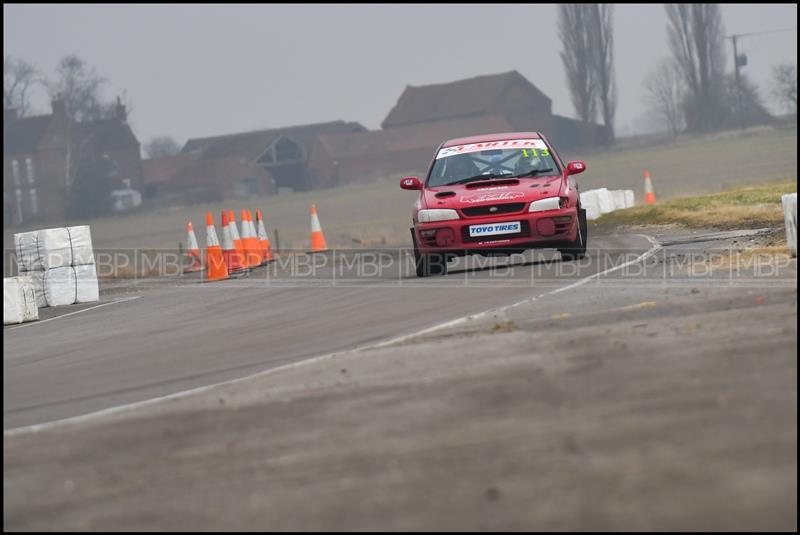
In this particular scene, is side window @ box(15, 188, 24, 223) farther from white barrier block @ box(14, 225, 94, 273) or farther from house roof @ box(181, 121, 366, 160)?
white barrier block @ box(14, 225, 94, 273)

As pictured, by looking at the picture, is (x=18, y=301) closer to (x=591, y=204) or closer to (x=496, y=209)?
(x=496, y=209)

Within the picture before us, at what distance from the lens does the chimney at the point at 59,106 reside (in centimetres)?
12288

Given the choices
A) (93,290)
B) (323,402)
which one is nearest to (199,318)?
(93,290)

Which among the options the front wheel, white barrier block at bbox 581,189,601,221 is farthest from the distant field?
the front wheel

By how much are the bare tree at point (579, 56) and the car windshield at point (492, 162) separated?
321ft

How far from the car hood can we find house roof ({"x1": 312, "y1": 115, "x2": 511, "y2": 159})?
11196 centimetres

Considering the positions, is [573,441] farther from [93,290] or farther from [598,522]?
[93,290]

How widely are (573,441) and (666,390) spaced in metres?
1.00

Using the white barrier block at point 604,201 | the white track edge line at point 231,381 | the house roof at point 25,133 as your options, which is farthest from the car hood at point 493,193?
the house roof at point 25,133

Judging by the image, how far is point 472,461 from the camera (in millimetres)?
5258

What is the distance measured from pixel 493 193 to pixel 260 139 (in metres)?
123

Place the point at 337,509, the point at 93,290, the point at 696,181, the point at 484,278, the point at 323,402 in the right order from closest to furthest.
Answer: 1. the point at 337,509
2. the point at 323,402
3. the point at 484,278
4. the point at 93,290
5. the point at 696,181

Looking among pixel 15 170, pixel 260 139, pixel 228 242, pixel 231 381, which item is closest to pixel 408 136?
pixel 260 139

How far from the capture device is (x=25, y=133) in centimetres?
12475
